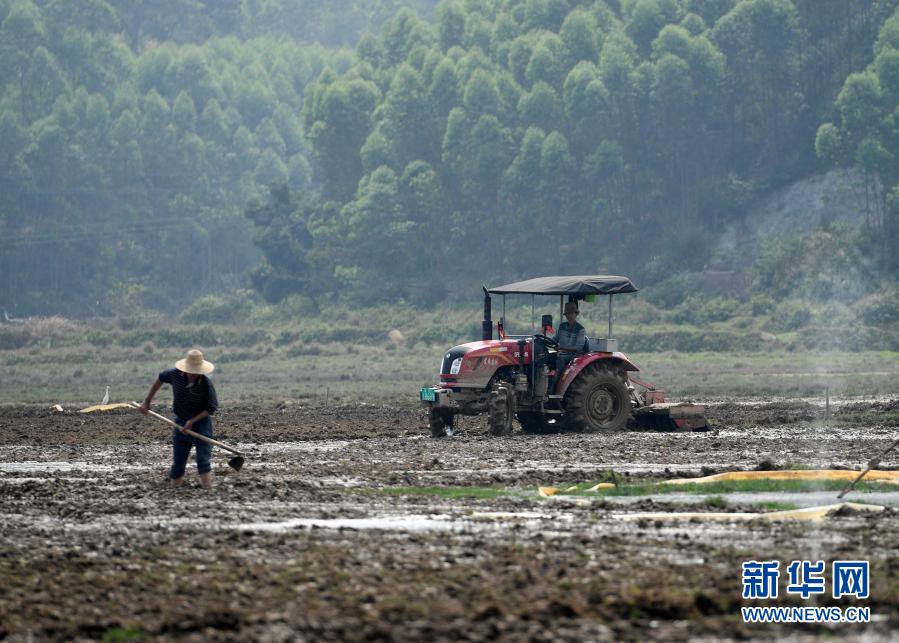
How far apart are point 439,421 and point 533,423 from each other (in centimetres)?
167

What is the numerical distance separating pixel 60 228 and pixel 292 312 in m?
25.1

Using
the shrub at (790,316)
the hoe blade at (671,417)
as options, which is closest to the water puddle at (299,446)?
the hoe blade at (671,417)

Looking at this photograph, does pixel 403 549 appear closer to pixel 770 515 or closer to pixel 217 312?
pixel 770 515

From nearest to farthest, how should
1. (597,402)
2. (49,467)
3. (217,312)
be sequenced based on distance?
(49,467) → (597,402) → (217,312)

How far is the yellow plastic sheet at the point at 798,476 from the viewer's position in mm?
17656

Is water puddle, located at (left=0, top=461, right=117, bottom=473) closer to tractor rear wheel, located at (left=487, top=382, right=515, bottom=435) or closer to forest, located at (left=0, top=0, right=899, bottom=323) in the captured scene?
tractor rear wheel, located at (left=487, top=382, right=515, bottom=435)

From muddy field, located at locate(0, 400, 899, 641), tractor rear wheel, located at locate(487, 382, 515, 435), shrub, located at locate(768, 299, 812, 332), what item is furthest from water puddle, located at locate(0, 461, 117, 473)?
shrub, located at locate(768, 299, 812, 332)

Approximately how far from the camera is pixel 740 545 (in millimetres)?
12914

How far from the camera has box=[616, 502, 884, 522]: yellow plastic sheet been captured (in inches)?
569

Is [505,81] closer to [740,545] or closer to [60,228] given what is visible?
[60,228]

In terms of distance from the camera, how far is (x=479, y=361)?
2598 centimetres

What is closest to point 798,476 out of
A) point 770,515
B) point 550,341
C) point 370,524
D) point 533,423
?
point 770,515

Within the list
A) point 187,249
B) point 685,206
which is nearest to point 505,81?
point 685,206

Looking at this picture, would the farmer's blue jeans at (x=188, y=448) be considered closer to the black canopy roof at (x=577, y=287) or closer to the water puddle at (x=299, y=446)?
the water puddle at (x=299, y=446)
